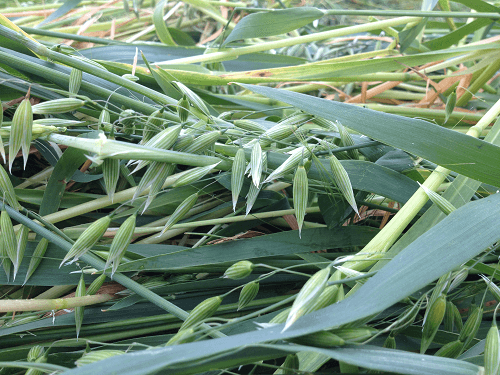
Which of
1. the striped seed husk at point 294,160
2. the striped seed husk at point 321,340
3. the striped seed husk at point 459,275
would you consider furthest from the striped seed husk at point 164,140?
the striped seed husk at point 459,275

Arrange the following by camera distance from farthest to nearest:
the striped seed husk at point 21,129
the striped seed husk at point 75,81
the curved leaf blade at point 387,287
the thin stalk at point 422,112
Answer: the thin stalk at point 422,112 → the striped seed husk at point 75,81 → the striped seed husk at point 21,129 → the curved leaf blade at point 387,287

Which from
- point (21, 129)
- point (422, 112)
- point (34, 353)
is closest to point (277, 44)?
point (422, 112)

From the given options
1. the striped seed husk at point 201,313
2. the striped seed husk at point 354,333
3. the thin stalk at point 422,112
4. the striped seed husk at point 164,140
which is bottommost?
the striped seed husk at point 201,313

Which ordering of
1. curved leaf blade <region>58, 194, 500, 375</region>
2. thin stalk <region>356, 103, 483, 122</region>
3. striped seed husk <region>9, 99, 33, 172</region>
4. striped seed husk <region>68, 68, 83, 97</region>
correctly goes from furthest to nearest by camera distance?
thin stalk <region>356, 103, 483, 122</region> → striped seed husk <region>68, 68, 83, 97</region> → striped seed husk <region>9, 99, 33, 172</region> → curved leaf blade <region>58, 194, 500, 375</region>

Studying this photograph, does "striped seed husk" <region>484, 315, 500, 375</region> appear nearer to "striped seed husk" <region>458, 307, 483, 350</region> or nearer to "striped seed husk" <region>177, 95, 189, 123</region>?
"striped seed husk" <region>458, 307, 483, 350</region>

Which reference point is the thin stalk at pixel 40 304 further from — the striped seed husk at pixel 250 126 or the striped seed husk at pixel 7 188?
the striped seed husk at pixel 250 126

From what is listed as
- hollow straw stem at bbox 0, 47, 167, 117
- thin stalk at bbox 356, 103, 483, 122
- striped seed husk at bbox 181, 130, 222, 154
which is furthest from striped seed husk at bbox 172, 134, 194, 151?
thin stalk at bbox 356, 103, 483, 122

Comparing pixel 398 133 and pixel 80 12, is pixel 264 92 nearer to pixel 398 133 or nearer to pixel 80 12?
pixel 398 133
